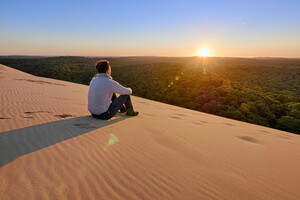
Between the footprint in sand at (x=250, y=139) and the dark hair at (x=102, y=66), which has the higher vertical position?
the dark hair at (x=102, y=66)

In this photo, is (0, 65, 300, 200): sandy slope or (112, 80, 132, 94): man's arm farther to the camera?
(112, 80, 132, 94): man's arm

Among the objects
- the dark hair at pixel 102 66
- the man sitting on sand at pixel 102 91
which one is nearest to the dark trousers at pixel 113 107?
the man sitting on sand at pixel 102 91

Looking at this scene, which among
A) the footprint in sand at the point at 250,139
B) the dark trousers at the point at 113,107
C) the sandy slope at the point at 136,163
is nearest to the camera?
the sandy slope at the point at 136,163

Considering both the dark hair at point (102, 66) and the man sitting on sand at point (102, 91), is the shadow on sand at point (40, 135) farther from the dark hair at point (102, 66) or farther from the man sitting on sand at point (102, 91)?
the dark hair at point (102, 66)

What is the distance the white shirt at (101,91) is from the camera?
4.27 m

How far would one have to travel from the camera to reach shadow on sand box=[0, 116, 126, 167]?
267cm

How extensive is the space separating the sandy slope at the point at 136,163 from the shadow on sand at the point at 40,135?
0.4 inches

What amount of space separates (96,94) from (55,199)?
2654mm

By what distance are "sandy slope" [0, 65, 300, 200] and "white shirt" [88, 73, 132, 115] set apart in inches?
13.4

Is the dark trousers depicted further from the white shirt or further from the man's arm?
the man's arm

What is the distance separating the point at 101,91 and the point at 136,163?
2.03m

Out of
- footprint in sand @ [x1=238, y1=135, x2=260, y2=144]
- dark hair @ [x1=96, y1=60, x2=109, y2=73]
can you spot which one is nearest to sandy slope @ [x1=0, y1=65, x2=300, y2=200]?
footprint in sand @ [x1=238, y1=135, x2=260, y2=144]

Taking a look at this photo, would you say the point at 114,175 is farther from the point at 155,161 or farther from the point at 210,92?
the point at 210,92

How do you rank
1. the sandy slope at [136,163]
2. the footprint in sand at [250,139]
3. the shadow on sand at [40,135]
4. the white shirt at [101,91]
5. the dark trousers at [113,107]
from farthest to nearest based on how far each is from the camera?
1. the dark trousers at [113,107]
2. the white shirt at [101,91]
3. the footprint in sand at [250,139]
4. the shadow on sand at [40,135]
5. the sandy slope at [136,163]
